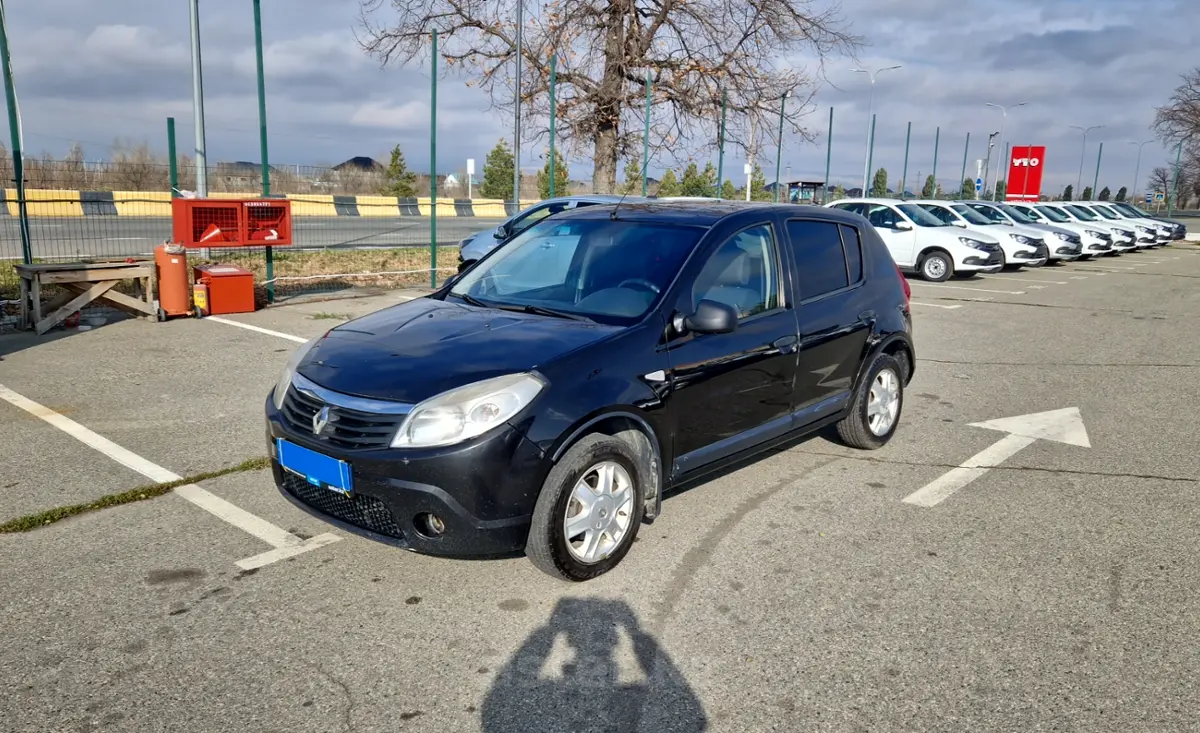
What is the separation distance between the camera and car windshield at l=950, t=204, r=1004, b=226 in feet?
67.6

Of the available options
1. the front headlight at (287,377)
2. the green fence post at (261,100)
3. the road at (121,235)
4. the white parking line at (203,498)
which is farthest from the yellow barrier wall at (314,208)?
the front headlight at (287,377)

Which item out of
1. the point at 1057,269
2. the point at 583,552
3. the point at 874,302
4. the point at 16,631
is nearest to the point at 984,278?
the point at 1057,269

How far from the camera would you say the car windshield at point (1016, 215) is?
2386cm

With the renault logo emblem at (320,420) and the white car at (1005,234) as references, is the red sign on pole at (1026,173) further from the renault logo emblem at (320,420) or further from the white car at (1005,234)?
the renault logo emblem at (320,420)

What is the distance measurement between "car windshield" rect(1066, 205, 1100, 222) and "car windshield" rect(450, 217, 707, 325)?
27946 millimetres

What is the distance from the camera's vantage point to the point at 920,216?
18.8 meters

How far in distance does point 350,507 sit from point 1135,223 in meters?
33.7

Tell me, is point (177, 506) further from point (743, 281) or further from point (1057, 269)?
point (1057, 269)

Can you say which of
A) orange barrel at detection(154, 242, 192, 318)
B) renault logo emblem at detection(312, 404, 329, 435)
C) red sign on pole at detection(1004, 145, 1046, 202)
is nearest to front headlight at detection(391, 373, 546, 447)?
renault logo emblem at detection(312, 404, 329, 435)

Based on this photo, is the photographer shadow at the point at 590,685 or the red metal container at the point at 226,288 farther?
the red metal container at the point at 226,288

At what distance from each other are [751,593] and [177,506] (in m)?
3.01

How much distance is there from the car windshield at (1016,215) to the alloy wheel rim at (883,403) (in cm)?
1977

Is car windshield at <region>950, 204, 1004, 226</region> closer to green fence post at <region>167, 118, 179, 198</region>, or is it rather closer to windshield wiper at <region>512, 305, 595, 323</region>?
green fence post at <region>167, 118, 179, 198</region>

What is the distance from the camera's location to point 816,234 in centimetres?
531
